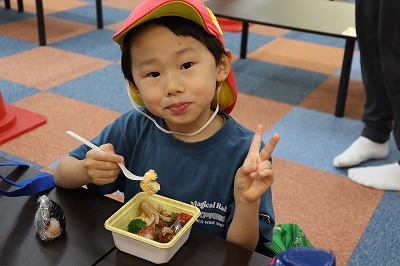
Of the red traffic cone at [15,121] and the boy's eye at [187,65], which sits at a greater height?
the boy's eye at [187,65]

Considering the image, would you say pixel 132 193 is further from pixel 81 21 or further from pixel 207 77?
pixel 81 21

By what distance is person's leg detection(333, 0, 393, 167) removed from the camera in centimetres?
201

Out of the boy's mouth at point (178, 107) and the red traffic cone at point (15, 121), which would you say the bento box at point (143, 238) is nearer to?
the boy's mouth at point (178, 107)

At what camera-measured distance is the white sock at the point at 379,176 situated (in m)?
2.05

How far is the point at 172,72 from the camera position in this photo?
2.86 ft

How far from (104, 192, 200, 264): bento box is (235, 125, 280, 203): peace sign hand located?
3.5 inches

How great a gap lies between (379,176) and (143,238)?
1.61 m

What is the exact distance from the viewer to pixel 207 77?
907 millimetres

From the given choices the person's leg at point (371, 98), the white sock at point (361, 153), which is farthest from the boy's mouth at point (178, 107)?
the white sock at point (361, 153)

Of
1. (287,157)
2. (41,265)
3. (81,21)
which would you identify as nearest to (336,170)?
(287,157)

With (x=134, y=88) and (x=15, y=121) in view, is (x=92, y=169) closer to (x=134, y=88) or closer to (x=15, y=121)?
(x=134, y=88)

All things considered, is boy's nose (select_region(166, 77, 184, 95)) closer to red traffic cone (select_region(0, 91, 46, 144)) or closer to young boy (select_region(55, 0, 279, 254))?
young boy (select_region(55, 0, 279, 254))

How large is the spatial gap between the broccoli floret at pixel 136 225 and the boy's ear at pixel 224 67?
1.11 ft

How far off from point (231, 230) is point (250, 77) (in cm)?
243
